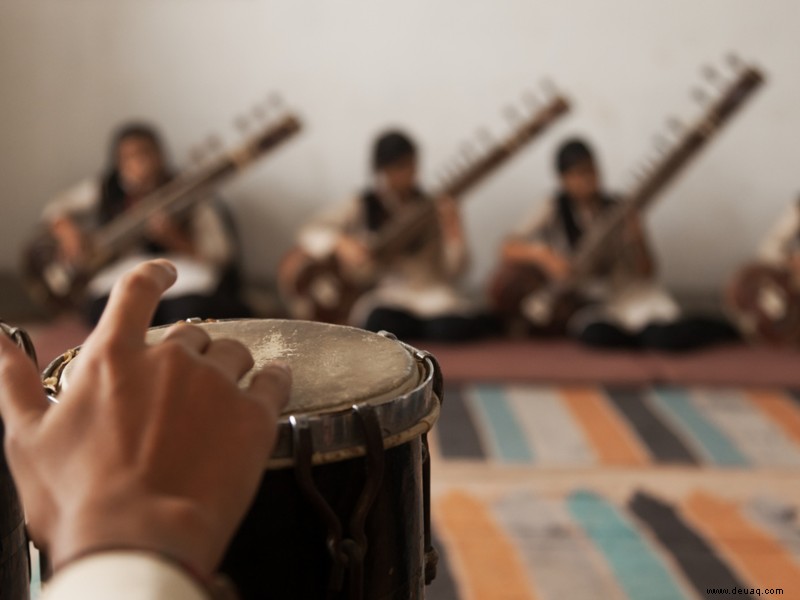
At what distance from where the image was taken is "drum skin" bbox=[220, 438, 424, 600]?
94 centimetres

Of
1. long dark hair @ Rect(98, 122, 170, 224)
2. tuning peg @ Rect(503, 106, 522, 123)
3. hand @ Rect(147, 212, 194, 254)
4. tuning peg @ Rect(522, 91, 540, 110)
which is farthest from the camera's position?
tuning peg @ Rect(522, 91, 540, 110)

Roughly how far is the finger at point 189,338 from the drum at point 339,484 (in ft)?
0.67

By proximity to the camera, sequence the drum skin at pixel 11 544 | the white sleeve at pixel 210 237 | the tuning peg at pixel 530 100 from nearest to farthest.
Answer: the drum skin at pixel 11 544 → the white sleeve at pixel 210 237 → the tuning peg at pixel 530 100

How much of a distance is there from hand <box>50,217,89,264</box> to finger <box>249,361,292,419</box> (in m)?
3.14

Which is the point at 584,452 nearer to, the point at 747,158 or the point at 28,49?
the point at 747,158

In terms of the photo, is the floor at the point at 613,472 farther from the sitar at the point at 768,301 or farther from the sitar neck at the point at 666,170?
the sitar neck at the point at 666,170

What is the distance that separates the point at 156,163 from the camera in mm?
3865

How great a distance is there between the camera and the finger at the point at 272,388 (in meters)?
0.71

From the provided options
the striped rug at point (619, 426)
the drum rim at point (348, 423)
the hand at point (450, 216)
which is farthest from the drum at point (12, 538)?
the hand at point (450, 216)

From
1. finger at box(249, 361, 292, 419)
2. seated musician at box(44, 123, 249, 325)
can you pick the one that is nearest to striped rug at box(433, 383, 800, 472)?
seated musician at box(44, 123, 249, 325)

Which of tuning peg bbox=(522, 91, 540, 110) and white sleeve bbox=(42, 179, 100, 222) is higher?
tuning peg bbox=(522, 91, 540, 110)

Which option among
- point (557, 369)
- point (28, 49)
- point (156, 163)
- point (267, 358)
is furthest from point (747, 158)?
point (267, 358)

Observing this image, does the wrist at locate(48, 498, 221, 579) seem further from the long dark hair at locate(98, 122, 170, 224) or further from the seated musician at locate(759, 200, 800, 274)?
the seated musician at locate(759, 200, 800, 274)

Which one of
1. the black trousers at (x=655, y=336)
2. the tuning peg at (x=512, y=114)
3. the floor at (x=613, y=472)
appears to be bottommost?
the black trousers at (x=655, y=336)
